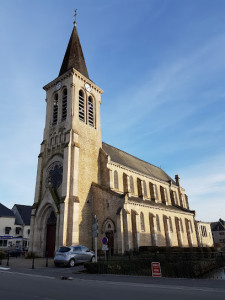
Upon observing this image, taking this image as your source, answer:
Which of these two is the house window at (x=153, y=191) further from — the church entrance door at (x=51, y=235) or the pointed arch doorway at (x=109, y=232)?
the church entrance door at (x=51, y=235)

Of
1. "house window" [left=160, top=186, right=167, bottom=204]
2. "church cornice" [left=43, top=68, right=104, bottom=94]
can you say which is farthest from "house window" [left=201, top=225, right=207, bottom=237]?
"church cornice" [left=43, top=68, right=104, bottom=94]

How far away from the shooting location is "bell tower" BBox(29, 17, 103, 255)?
22.3m

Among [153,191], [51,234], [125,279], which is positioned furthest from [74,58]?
[125,279]

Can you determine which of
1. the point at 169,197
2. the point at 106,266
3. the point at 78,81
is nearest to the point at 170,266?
the point at 106,266

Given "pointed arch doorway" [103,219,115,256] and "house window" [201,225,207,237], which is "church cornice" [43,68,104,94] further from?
"house window" [201,225,207,237]

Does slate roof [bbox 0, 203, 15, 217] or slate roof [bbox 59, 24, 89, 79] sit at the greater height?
slate roof [bbox 59, 24, 89, 79]

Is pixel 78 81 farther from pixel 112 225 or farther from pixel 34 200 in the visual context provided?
pixel 112 225

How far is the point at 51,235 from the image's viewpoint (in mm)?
24047

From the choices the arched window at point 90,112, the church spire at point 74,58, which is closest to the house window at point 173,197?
the arched window at point 90,112

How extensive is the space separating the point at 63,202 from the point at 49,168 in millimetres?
6627

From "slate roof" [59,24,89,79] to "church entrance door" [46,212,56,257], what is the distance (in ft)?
64.6

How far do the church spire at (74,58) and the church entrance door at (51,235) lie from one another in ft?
64.6

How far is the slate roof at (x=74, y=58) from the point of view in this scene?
3231cm

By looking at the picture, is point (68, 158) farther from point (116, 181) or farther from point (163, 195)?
point (163, 195)
